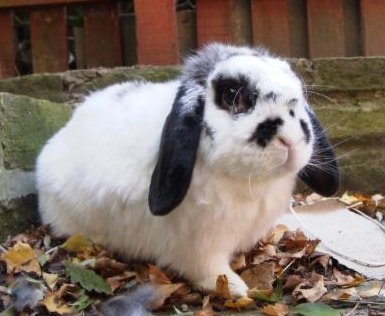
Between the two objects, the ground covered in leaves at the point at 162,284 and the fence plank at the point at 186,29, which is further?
the fence plank at the point at 186,29

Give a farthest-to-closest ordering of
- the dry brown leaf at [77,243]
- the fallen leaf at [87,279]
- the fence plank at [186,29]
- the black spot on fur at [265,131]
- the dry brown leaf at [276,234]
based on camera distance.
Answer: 1. the fence plank at [186,29]
2. the dry brown leaf at [276,234]
3. the dry brown leaf at [77,243]
4. the fallen leaf at [87,279]
5. the black spot on fur at [265,131]

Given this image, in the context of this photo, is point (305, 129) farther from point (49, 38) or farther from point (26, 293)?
point (49, 38)

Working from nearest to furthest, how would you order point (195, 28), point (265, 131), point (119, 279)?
point (265, 131)
point (119, 279)
point (195, 28)

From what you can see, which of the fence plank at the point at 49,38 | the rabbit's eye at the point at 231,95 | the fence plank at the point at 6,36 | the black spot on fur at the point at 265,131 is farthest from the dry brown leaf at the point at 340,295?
the fence plank at the point at 6,36

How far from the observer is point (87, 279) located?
7.12 feet

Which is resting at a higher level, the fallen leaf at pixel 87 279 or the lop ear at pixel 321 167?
the lop ear at pixel 321 167

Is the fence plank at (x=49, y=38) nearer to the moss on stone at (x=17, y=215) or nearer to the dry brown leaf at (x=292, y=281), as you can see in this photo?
the moss on stone at (x=17, y=215)

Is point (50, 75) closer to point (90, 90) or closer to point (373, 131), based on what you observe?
point (90, 90)

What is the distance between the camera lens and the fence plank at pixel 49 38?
3.52m

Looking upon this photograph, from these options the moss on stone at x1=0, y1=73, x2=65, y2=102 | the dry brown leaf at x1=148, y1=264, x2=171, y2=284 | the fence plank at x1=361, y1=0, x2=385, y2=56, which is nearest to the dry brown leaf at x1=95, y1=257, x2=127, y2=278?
the dry brown leaf at x1=148, y1=264, x2=171, y2=284

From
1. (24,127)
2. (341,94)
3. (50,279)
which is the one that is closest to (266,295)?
(50,279)

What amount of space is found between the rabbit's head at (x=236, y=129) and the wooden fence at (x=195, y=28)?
1395 millimetres

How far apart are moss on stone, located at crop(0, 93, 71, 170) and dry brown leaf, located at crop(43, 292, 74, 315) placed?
0.77 m

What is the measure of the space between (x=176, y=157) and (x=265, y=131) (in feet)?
0.81
